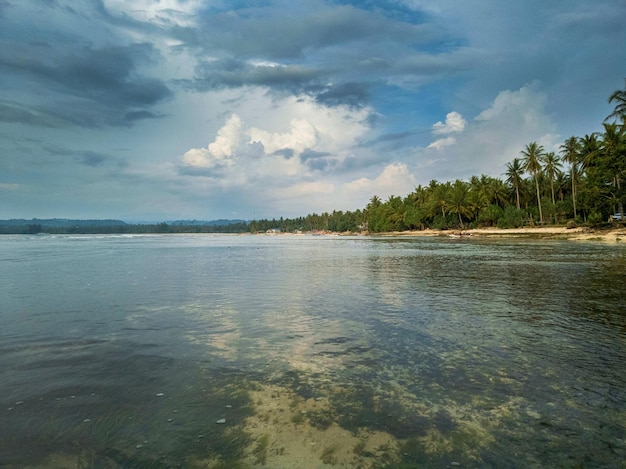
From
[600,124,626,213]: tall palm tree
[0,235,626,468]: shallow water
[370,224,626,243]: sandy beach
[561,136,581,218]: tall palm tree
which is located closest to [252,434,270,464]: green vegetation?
[0,235,626,468]: shallow water

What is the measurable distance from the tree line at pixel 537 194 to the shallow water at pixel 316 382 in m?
58.6

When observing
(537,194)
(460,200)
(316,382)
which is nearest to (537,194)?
(537,194)

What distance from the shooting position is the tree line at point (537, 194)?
60.3 m

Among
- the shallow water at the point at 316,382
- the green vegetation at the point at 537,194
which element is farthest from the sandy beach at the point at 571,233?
the shallow water at the point at 316,382

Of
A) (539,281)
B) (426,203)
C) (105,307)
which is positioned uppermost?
(426,203)

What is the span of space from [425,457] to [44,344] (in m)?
9.76

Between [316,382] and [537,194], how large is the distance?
332 ft

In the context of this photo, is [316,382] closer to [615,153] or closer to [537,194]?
[615,153]

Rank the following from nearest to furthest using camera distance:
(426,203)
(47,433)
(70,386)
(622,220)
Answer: (47,433) < (70,386) < (622,220) < (426,203)

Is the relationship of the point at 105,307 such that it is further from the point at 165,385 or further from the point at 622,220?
the point at 622,220

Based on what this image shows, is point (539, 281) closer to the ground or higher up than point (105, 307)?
closer to the ground

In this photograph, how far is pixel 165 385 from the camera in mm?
7117

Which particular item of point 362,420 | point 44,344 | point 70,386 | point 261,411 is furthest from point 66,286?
point 362,420

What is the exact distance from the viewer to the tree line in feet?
198
